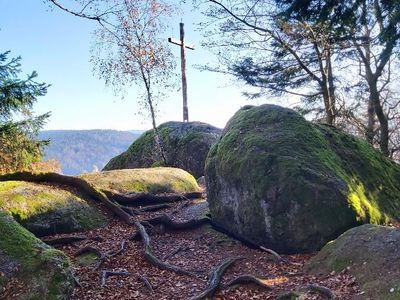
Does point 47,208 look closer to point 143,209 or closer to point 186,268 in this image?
point 143,209

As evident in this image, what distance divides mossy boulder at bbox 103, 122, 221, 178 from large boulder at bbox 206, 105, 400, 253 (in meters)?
8.21

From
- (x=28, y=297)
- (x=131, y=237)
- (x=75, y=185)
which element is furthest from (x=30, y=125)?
(x=28, y=297)

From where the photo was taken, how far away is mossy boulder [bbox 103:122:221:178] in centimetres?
1873

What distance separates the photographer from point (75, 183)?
35.6 ft

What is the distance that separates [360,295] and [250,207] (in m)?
3.35

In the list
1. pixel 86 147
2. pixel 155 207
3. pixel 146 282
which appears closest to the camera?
pixel 146 282

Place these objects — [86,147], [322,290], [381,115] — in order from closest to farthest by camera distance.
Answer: [322,290]
[381,115]
[86,147]

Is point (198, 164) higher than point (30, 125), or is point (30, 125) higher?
point (30, 125)

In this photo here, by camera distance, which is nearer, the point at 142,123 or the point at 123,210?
the point at 123,210

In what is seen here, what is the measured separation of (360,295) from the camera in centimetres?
535

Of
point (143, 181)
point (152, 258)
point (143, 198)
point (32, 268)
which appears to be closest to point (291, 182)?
point (152, 258)

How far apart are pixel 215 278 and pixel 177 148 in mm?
13110

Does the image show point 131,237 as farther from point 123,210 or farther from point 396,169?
point 396,169

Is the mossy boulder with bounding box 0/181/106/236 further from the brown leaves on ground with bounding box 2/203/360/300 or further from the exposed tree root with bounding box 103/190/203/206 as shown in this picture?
the exposed tree root with bounding box 103/190/203/206
